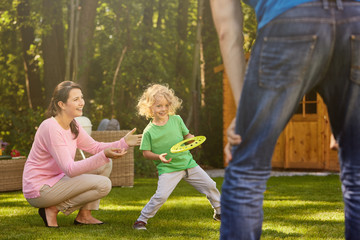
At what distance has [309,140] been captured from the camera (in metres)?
11.5

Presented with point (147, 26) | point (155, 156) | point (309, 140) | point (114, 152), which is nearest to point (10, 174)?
point (155, 156)

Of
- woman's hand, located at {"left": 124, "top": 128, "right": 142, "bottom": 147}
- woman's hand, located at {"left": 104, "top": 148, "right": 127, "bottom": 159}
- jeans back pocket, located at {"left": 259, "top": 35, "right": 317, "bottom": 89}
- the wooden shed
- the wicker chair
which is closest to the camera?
jeans back pocket, located at {"left": 259, "top": 35, "right": 317, "bottom": 89}

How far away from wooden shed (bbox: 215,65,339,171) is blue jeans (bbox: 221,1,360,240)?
32.4ft

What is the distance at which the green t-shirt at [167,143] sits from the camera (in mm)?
4539

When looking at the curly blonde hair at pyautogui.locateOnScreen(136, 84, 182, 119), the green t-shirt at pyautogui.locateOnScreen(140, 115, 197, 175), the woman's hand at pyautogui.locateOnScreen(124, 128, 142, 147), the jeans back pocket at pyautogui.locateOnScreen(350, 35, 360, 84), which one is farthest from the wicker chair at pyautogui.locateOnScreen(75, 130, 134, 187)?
the jeans back pocket at pyautogui.locateOnScreen(350, 35, 360, 84)

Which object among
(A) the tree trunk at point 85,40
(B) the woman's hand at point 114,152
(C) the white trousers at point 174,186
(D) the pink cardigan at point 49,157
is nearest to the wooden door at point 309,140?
(A) the tree trunk at point 85,40

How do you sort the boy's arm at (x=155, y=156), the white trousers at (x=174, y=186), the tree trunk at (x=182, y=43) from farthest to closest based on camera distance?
the tree trunk at (x=182, y=43), the white trousers at (x=174, y=186), the boy's arm at (x=155, y=156)

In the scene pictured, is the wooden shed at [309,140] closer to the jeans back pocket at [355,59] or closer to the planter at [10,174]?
the planter at [10,174]

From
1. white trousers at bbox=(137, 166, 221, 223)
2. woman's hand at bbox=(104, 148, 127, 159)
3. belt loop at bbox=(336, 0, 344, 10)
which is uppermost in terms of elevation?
belt loop at bbox=(336, 0, 344, 10)

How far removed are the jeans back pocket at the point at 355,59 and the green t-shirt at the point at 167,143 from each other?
3012 mm

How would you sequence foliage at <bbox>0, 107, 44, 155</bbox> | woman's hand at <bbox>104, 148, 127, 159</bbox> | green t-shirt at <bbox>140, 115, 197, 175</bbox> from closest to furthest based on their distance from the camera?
woman's hand at <bbox>104, 148, 127, 159</bbox> < green t-shirt at <bbox>140, 115, 197, 175</bbox> < foliage at <bbox>0, 107, 44, 155</bbox>

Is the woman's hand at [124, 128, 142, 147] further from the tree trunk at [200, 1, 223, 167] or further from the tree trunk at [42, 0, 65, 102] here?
the tree trunk at [200, 1, 223, 167]

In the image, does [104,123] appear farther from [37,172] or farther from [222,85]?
[222,85]

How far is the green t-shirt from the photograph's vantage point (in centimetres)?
454
